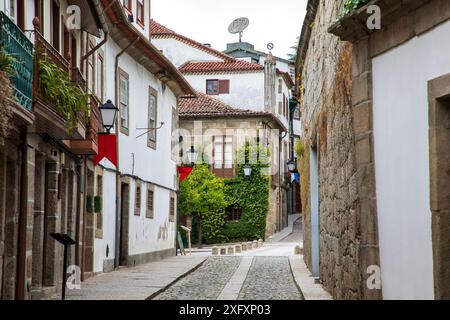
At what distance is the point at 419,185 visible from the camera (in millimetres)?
6820

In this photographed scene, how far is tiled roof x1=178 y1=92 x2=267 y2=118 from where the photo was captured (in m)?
42.6

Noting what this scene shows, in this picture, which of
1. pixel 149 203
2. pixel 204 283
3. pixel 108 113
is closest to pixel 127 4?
pixel 149 203

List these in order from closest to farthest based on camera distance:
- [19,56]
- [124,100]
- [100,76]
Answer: [19,56] → [100,76] → [124,100]

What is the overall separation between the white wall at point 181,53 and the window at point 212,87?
172cm

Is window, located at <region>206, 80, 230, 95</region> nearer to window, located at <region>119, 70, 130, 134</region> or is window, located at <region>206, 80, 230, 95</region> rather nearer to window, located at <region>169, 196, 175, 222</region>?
window, located at <region>169, 196, 175, 222</region>

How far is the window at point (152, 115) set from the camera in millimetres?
24125

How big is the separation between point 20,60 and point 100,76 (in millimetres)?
9134

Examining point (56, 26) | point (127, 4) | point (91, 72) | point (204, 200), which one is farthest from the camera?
point (204, 200)

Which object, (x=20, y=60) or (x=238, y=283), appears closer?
(x=20, y=60)

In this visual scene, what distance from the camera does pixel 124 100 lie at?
69.2 ft

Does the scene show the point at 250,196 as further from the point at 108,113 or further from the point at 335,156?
the point at 335,156

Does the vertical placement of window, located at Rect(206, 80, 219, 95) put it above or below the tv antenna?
below

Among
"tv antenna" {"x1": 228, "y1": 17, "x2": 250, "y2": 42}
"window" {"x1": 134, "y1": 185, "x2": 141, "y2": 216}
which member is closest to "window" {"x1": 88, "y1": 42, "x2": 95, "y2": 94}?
"window" {"x1": 134, "y1": 185, "x2": 141, "y2": 216}
